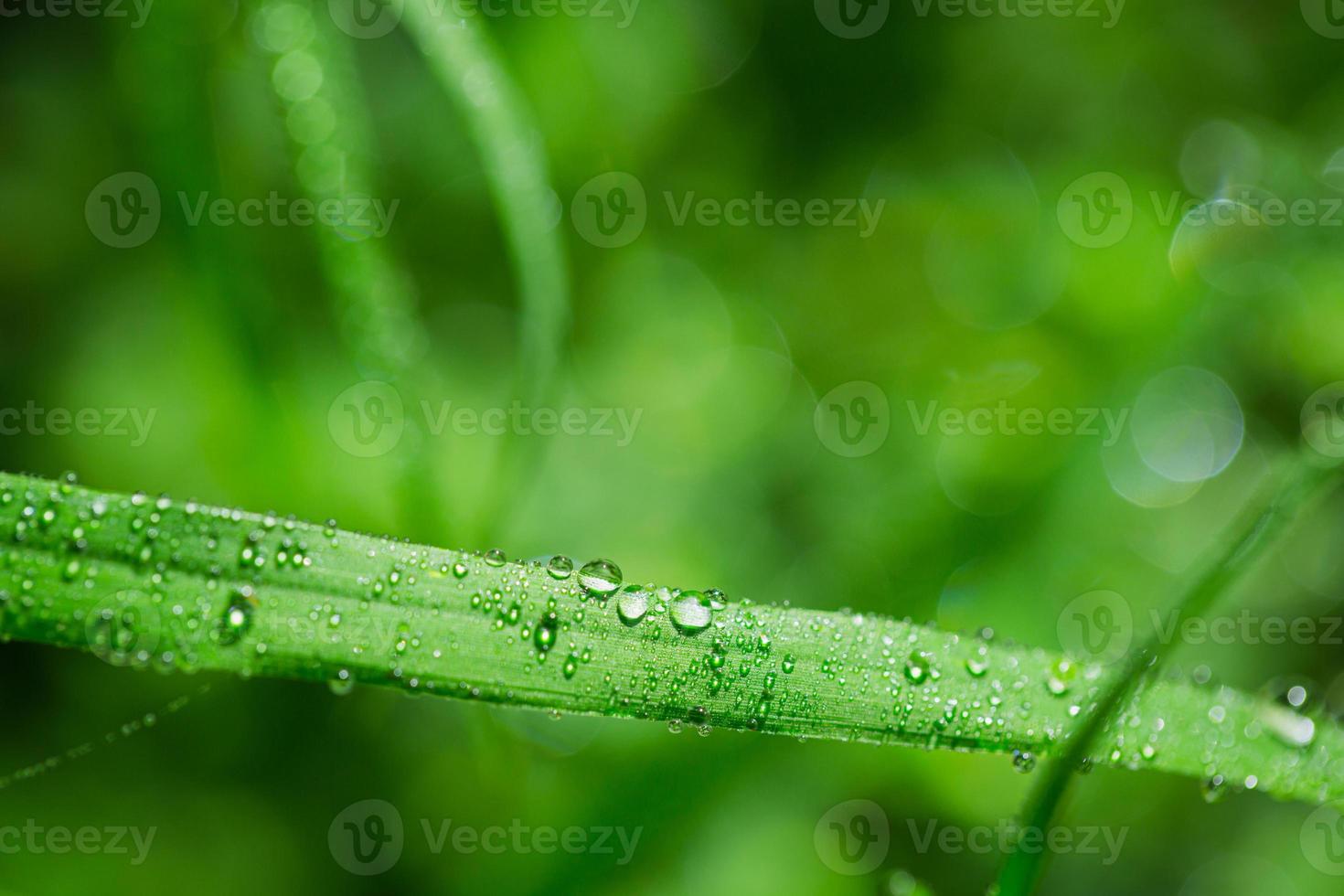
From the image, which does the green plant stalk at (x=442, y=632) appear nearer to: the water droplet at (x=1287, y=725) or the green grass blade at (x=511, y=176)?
the water droplet at (x=1287, y=725)

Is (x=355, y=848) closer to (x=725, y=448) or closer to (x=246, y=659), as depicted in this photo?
(x=246, y=659)

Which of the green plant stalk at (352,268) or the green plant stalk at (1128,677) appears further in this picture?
the green plant stalk at (352,268)

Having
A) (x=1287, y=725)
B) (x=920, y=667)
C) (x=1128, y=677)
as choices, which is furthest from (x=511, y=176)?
(x=1287, y=725)

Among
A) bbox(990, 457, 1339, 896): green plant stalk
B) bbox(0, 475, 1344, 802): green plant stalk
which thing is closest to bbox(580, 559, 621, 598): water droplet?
bbox(0, 475, 1344, 802): green plant stalk

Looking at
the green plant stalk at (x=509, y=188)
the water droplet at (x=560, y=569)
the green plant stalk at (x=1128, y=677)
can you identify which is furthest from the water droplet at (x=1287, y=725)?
the green plant stalk at (x=509, y=188)

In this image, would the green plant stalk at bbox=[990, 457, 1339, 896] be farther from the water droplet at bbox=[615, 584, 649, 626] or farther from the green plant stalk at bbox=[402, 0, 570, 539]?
the green plant stalk at bbox=[402, 0, 570, 539]

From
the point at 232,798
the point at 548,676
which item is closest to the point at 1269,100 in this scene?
the point at 548,676

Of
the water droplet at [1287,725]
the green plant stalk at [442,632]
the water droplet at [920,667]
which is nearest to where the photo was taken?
the green plant stalk at [442,632]

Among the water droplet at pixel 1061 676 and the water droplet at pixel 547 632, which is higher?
the water droplet at pixel 1061 676
